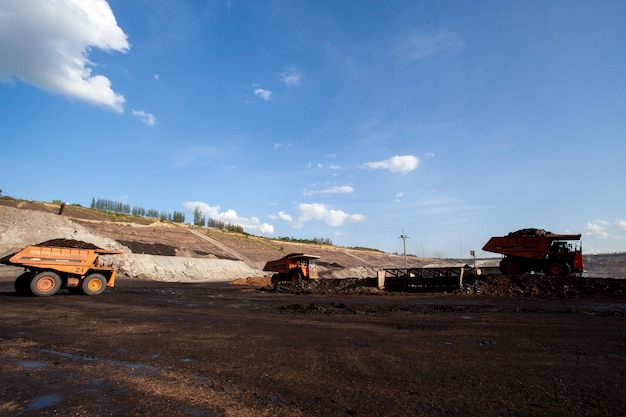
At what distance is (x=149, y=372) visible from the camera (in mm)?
5375

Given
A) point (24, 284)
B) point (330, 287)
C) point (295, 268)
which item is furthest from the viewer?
point (295, 268)

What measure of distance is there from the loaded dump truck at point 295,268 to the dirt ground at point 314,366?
1552 centimetres

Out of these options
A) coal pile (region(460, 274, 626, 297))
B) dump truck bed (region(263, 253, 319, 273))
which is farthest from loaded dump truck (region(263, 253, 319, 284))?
coal pile (region(460, 274, 626, 297))

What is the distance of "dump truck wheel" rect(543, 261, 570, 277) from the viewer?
783 inches

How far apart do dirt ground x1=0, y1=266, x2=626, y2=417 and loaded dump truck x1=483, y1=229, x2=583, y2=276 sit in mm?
10793

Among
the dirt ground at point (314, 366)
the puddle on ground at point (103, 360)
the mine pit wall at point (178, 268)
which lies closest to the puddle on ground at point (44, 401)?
the dirt ground at point (314, 366)

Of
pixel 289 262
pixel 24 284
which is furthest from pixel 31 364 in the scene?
pixel 289 262

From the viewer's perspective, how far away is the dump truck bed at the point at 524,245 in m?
20.2

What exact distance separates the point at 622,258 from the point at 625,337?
306ft

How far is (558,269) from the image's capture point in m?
20.0

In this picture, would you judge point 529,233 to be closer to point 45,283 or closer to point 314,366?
point 314,366

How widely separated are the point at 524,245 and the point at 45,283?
2528cm

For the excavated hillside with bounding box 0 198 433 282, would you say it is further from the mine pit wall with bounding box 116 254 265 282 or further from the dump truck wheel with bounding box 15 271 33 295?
the dump truck wheel with bounding box 15 271 33 295

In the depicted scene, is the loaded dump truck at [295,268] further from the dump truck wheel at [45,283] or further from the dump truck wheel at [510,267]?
the dump truck wheel at [45,283]
